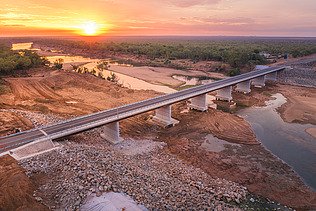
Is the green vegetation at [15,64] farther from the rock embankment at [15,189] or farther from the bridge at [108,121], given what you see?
the rock embankment at [15,189]

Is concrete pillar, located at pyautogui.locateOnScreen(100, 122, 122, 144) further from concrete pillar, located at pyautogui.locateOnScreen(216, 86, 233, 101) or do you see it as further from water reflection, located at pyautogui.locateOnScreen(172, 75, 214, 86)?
water reflection, located at pyautogui.locateOnScreen(172, 75, 214, 86)

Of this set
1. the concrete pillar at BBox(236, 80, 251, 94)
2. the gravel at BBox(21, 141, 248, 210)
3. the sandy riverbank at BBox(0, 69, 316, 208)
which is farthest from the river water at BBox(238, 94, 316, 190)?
the concrete pillar at BBox(236, 80, 251, 94)

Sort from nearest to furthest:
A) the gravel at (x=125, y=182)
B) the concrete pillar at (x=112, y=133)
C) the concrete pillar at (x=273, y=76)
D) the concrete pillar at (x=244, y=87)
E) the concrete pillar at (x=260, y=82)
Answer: the gravel at (x=125, y=182)
the concrete pillar at (x=112, y=133)
the concrete pillar at (x=244, y=87)
the concrete pillar at (x=260, y=82)
the concrete pillar at (x=273, y=76)

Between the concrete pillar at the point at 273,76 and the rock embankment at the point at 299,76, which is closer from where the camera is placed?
the rock embankment at the point at 299,76

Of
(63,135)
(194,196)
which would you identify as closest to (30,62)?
(63,135)

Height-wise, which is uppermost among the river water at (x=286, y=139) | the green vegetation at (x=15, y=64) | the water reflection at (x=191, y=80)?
the green vegetation at (x=15, y=64)

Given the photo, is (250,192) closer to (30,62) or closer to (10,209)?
(10,209)

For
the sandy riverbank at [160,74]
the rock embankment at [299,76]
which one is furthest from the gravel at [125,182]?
the rock embankment at [299,76]
